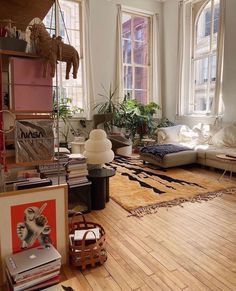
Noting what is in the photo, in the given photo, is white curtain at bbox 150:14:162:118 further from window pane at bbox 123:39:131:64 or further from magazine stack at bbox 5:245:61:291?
magazine stack at bbox 5:245:61:291

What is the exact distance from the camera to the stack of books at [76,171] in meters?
2.62

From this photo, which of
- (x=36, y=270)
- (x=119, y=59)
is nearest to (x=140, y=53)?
(x=119, y=59)

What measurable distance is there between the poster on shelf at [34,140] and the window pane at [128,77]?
16.9 ft

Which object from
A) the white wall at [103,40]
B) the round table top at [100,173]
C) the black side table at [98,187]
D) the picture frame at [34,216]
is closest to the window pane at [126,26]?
the white wall at [103,40]

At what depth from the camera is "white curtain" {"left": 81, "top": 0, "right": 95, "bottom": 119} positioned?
5.79 meters

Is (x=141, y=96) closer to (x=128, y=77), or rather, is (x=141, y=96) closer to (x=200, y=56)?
(x=128, y=77)

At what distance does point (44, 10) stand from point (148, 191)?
2446 mm

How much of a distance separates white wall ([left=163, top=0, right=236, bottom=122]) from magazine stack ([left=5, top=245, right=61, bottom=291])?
4614mm

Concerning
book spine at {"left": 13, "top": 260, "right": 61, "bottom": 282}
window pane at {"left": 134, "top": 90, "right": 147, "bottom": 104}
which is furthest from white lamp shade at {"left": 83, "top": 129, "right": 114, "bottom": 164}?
window pane at {"left": 134, "top": 90, "right": 147, "bottom": 104}

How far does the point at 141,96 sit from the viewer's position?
7.05 meters

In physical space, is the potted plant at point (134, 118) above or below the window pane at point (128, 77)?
below

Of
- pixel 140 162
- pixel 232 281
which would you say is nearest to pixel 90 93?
pixel 140 162

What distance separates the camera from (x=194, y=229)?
2.43 m

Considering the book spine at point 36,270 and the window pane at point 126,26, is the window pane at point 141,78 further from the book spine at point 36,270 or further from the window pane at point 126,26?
the book spine at point 36,270
